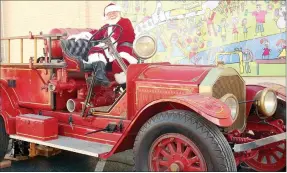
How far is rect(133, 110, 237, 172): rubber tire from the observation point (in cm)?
280

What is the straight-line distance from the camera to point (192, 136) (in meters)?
2.92

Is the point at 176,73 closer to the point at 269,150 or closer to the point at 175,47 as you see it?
the point at 269,150

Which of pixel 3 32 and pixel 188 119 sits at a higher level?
pixel 3 32

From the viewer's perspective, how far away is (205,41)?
7.79m

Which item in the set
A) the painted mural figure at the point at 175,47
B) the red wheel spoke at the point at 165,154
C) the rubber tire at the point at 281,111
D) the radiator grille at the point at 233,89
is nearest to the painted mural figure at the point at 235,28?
the painted mural figure at the point at 175,47

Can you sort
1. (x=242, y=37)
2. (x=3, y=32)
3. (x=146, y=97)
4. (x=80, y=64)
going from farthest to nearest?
(x=3, y=32) → (x=242, y=37) → (x=80, y=64) → (x=146, y=97)

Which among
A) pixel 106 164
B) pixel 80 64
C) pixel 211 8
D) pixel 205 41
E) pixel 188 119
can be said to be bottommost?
pixel 106 164

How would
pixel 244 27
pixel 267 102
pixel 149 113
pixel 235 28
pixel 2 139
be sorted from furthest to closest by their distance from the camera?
pixel 235 28 < pixel 244 27 < pixel 2 139 < pixel 267 102 < pixel 149 113

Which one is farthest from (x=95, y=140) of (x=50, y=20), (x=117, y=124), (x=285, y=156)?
(x=50, y=20)

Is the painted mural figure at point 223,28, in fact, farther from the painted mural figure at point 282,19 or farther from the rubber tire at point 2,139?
the rubber tire at point 2,139

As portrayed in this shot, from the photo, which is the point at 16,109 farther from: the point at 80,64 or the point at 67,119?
the point at 80,64

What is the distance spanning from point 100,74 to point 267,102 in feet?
6.18

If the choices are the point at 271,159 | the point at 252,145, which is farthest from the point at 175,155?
the point at 271,159

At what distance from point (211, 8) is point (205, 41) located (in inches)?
26.9
